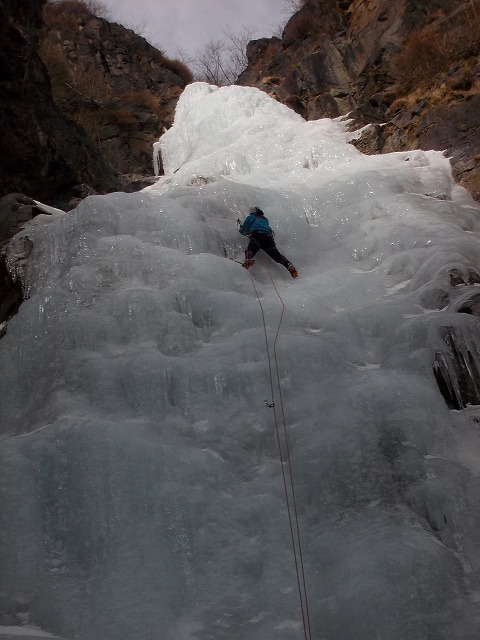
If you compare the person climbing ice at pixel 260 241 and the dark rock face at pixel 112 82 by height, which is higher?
the dark rock face at pixel 112 82

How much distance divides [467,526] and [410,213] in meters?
4.35

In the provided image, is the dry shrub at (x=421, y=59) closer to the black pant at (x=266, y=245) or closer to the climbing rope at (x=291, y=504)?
the black pant at (x=266, y=245)

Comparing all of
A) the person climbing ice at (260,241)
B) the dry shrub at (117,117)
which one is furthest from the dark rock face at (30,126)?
the dry shrub at (117,117)

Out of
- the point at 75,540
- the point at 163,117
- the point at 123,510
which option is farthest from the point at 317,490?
the point at 163,117

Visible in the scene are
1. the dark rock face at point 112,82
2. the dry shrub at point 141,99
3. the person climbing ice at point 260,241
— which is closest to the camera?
the person climbing ice at point 260,241

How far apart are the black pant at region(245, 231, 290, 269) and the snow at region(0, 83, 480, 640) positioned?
163 millimetres

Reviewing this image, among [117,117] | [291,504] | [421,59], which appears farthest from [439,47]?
[291,504]

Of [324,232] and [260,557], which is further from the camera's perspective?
[324,232]

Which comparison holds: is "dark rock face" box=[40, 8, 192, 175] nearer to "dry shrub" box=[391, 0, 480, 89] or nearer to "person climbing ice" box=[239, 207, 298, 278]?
"dry shrub" box=[391, 0, 480, 89]

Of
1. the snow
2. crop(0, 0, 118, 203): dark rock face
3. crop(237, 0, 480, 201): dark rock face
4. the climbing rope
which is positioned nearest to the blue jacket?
the snow

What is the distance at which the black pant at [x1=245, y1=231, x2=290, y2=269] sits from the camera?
6.54 metres

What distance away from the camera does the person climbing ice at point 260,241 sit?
21.4 ft

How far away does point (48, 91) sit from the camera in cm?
958

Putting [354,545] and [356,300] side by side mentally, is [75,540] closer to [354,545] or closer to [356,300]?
[354,545]
